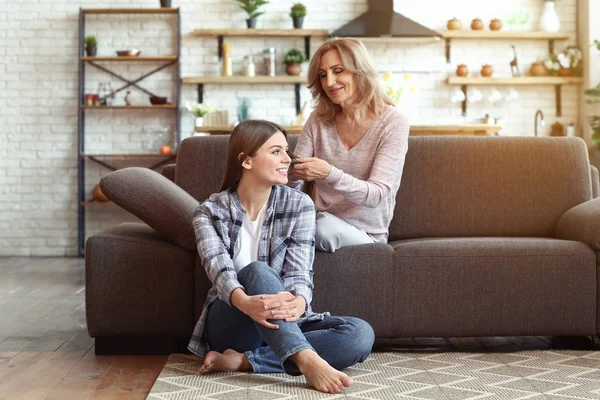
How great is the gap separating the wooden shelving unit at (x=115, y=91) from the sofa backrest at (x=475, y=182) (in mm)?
3435

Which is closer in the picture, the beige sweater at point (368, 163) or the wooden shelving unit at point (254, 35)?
the beige sweater at point (368, 163)

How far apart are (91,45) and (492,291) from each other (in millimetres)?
4934

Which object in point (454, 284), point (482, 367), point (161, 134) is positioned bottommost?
point (482, 367)

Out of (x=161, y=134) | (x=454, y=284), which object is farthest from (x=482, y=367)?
(x=161, y=134)

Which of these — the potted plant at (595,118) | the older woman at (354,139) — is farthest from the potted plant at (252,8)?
the older woman at (354,139)

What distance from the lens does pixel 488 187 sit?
3.42 meters

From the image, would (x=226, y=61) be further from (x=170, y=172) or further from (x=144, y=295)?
(x=144, y=295)

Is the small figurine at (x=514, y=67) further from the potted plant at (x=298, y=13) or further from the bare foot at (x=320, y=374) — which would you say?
the bare foot at (x=320, y=374)

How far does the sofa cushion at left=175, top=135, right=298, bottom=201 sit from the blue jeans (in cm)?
96

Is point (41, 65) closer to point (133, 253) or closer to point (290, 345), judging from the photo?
point (133, 253)

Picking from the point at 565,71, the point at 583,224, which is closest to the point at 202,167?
the point at 583,224

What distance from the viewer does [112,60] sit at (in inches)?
272

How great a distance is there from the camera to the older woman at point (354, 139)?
2861 mm

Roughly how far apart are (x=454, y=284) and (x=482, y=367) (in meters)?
0.33
